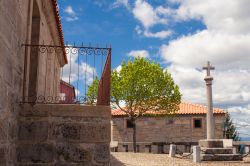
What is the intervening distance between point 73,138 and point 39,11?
11.5ft

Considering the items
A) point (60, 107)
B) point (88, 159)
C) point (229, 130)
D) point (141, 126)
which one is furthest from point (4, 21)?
point (229, 130)

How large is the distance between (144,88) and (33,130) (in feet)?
71.2

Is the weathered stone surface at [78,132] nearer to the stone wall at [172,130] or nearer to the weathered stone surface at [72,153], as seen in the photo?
the weathered stone surface at [72,153]

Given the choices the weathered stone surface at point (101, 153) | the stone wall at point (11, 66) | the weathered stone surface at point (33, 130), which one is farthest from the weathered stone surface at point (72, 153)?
the stone wall at point (11, 66)

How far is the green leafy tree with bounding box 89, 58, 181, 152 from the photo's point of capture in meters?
26.9

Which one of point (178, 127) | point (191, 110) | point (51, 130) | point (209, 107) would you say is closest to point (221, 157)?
point (209, 107)

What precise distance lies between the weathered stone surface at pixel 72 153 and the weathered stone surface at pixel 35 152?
0.43ft

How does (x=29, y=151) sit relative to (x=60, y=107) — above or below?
below

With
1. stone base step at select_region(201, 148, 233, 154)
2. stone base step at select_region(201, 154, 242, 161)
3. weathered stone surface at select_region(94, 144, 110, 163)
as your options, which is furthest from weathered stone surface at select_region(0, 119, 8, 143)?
stone base step at select_region(201, 148, 233, 154)

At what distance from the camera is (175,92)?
2764 centimetres

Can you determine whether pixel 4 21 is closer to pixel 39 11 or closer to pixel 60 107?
pixel 60 107

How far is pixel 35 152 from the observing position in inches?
208

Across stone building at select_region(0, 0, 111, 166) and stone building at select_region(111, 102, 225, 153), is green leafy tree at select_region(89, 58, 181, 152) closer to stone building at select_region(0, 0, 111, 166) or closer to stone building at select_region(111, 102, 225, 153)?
stone building at select_region(111, 102, 225, 153)

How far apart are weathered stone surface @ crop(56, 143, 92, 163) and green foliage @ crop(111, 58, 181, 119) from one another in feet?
70.1
